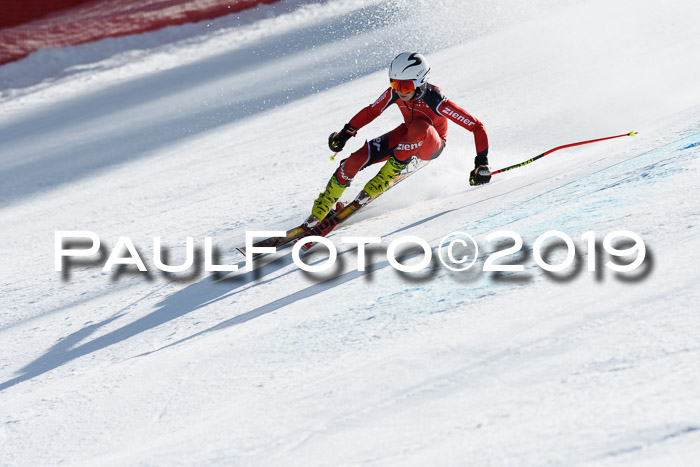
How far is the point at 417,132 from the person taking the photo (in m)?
4.78

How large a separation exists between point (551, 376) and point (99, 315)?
9.69 feet

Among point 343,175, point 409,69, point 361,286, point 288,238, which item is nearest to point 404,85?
point 409,69

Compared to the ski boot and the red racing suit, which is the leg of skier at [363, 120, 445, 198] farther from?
the ski boot

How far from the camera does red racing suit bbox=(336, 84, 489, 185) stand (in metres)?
4.73

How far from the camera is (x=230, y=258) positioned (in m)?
4.79

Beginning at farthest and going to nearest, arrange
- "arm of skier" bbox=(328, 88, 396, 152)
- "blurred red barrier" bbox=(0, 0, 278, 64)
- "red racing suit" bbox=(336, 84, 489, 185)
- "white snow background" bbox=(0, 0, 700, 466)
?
"blurred red barrier" bbox=(0, 0, 278, 64) < "arm of skier" bbox=(328, 88, 396, 152) < "red racing suit" bbox=(336, 84, 489, 185) < "white snow background" bbox=(0, 0, 700, 466)

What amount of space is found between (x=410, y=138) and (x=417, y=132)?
67 millimetres

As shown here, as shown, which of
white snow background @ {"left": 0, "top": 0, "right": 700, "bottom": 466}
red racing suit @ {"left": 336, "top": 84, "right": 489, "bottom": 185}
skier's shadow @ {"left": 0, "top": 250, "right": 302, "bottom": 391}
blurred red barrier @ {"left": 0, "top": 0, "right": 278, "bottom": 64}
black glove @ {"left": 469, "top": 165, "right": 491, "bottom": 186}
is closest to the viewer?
white snow background @ {"left": 0, "top": 0, "right": 700, "bottom": 466}

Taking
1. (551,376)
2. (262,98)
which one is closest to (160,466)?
(551,376)

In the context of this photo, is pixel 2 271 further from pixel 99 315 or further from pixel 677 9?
pixel 677 9

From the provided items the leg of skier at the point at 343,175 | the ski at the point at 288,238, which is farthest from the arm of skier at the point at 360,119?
the ski at the point at 288,238

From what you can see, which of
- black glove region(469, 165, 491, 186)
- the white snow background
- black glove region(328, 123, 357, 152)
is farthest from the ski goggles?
the white snow background

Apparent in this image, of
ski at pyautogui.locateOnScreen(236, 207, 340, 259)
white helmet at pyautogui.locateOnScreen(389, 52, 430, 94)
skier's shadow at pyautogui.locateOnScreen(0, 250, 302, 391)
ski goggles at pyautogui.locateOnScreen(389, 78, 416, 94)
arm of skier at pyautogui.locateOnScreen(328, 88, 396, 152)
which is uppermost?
white helmet at pyautogui.locateOnScreen(389, 52, 430, 94)

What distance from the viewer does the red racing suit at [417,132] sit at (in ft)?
15.5
